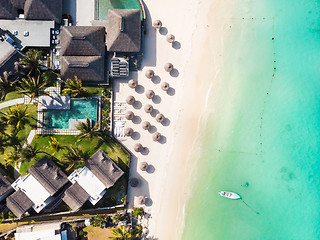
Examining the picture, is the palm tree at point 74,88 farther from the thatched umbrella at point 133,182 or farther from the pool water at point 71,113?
the thatched umbrella at point 133,182

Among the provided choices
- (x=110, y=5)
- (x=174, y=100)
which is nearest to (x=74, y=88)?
(x=110, y=5)

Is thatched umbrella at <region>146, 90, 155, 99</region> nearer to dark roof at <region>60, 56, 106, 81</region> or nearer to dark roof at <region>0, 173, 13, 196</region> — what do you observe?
dark roof at <region>60, 56, 106, 81</region>

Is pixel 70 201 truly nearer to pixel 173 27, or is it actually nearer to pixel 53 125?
pixel 53 125

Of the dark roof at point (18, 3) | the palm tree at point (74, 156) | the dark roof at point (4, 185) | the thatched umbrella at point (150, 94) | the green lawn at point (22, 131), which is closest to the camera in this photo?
the dark roof at point (4, 185)

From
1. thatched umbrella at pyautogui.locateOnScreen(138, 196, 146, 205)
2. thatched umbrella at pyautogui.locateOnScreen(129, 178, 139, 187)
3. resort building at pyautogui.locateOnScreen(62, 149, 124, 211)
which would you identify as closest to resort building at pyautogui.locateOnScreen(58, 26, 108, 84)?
resort building at pyautogui.locateOnScreen(62, 149, 124, 211)

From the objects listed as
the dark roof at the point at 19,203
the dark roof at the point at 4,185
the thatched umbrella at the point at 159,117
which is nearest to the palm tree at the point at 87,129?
the thatched umbrella at the point at 159,117

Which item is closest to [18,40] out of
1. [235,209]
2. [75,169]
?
[75,169]

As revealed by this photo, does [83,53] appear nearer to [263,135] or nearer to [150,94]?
[150,94]
